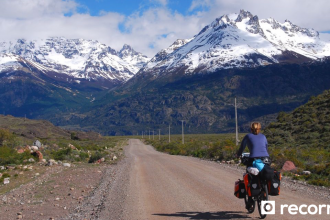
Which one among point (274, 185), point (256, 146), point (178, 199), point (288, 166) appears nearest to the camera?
point (274, 185)

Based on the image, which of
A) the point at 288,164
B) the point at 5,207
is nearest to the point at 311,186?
the point at 288,164

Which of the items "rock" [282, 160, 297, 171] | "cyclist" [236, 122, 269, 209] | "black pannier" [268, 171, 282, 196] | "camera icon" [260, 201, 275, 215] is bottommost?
"camera icon" [260, 201, 275, 215]

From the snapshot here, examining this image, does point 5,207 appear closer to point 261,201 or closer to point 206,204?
point 206,204

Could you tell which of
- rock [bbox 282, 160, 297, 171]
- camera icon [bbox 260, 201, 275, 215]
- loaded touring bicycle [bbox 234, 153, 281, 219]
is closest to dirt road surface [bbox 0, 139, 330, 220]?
camera icon [bbox 260, 201, 275, 215]

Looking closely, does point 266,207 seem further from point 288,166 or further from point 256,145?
point 288,166

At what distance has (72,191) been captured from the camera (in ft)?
47.5

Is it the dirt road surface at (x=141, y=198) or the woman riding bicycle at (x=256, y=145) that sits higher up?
the woman riding bicycle at (x=256, y=145)

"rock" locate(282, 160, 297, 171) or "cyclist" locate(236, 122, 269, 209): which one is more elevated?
"cyclist" locate(236, 122, 269, 209)

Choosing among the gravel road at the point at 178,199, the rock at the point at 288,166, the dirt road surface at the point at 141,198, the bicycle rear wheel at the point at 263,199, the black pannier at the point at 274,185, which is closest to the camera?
the black pannier at the point at 274,185

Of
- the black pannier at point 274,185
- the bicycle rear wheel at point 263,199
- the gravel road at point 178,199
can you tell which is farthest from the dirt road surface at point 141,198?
the black pannier at point 274,185

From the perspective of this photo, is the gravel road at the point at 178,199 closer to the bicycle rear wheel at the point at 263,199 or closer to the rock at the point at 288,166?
the bicycle rear wheel at the point at 263,199

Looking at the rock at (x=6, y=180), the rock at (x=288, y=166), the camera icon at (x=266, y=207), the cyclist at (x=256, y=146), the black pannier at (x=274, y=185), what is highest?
the cyclist at (x=256, y=146)

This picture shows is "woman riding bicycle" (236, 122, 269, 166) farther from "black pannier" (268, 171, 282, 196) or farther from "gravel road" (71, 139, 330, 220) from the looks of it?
"gravel road" (71, 139, 330, 220)

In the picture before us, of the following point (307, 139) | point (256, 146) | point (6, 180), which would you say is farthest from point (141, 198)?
point (307, 139)
